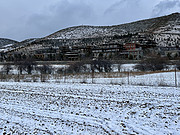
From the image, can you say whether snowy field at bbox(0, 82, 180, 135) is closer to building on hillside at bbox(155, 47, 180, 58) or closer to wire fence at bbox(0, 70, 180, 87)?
wire fence at bbox(0, 70, 180, 87)

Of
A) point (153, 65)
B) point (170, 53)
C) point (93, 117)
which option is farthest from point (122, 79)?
point (170, 53)

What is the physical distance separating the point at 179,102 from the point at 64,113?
21.3 feet

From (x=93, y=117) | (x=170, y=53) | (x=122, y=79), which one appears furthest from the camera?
(x=170, y=53)

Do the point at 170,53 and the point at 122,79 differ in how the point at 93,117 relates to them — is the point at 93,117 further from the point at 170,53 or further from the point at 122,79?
the point at 170,53

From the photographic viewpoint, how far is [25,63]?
4866 cm

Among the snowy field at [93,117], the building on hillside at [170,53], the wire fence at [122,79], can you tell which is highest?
the building on hillside at [170,53]

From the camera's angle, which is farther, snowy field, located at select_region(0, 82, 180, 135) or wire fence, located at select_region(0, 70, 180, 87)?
wire fence, located at select_region(0, 70, 180, 87)

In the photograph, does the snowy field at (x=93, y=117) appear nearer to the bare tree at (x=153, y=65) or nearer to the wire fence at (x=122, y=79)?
the wire fence at (x=122, y=79)

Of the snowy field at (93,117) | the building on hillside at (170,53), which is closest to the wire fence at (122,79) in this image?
the snowy field at (93,117)

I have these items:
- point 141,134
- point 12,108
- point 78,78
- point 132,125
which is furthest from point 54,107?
point 78,78

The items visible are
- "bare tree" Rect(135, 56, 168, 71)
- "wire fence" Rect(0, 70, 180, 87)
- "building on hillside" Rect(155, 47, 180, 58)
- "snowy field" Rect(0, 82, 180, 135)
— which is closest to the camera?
"snowy field" Rect(0, 82, 180, 135)

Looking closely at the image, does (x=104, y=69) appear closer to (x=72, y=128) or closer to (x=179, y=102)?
(x=179, y=102)

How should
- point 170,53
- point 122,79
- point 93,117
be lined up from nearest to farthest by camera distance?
1. point 93,117
2. point 122,79
3. point 170,53

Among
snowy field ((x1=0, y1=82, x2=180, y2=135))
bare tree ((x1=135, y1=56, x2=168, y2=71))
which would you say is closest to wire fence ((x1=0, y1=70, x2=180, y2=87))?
snowy field ((x1=0, y1=82, x2=180, y2=135))
